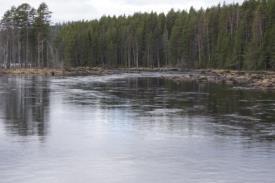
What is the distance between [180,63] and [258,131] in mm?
114772

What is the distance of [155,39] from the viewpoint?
15588 cm

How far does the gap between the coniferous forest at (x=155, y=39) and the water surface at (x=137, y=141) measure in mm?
67969

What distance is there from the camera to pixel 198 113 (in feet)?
116

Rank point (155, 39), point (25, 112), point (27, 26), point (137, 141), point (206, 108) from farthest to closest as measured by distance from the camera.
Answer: point (155, 39) → point (27, 26) → point (206, 108) → point (25, 112) → point (137, 141)

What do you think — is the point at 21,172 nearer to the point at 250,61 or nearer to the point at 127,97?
the point at 127,97

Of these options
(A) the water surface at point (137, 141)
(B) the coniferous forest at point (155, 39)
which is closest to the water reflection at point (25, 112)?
(A) the water surface at point (137, 141)

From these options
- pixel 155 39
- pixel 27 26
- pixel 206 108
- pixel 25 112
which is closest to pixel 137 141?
pixel 25 112

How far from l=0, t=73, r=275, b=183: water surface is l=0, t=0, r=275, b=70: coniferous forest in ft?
223

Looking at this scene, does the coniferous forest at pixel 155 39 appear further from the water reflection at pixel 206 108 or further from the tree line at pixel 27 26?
the water reflection at pixel 206 108

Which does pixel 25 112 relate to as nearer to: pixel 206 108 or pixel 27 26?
pixel 206 108

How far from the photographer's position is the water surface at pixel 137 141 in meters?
18.1

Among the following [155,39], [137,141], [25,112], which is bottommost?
[137,141]

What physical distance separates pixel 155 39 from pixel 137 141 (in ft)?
435

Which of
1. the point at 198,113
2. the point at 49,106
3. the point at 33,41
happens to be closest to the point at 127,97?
the point at 49,106
